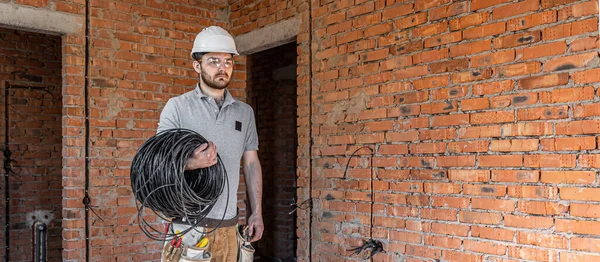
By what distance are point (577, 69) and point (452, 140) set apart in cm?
82

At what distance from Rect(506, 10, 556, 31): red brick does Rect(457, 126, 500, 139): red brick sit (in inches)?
22.1

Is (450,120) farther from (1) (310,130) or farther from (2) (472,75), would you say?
(1) (310,130)

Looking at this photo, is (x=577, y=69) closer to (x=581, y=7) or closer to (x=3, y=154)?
(x=581, y=7)

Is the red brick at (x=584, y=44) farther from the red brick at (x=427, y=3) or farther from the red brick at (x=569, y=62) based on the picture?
the red brick at (x=427, y=3)

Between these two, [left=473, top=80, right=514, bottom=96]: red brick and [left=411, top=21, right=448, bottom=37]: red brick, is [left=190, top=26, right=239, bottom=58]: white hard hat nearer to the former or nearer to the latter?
[left=411, top=21, right=448, bottom=37]: red brick

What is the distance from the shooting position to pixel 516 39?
3.05 meters

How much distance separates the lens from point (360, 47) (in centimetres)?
402

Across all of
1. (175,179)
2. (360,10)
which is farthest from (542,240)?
(360,10)

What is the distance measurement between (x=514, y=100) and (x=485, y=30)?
0.46 meters

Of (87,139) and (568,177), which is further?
(87,139)

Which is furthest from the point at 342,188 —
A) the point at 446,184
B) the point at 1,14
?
the point at 1,14

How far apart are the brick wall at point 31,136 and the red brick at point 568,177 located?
18.8ft

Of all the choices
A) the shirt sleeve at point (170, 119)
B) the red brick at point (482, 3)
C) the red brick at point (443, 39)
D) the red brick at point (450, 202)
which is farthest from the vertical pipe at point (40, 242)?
the red brick at point (482, 3)

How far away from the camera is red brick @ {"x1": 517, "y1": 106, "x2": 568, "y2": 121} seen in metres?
2.84
